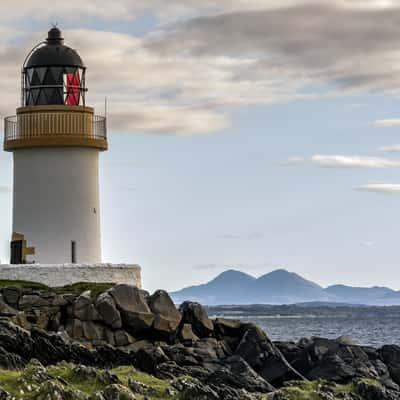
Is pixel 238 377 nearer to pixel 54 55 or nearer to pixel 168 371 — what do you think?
pixel 168 371

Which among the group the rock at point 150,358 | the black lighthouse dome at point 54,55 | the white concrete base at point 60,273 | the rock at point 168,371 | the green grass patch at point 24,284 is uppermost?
the black lighthouse dome at point 54,55

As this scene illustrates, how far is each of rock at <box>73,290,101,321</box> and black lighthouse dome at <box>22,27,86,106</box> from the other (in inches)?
401

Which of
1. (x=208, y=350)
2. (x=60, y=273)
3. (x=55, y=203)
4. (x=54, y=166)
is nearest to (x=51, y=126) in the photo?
(x=54, y=166)

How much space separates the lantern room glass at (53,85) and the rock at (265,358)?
1278cm

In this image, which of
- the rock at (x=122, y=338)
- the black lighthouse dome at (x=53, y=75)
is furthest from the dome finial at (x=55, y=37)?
the rock at (x=122, y=338)

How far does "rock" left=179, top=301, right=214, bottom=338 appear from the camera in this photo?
35.7m

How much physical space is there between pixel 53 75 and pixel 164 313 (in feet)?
38.6

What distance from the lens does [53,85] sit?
4284 cm

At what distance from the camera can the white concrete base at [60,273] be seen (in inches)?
1561

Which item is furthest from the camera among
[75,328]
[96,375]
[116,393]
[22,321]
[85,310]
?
[85,310]

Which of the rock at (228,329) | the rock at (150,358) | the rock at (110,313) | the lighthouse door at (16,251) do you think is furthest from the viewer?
the lighthouse door at (16,251)

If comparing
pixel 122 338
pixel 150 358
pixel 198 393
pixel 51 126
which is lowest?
pixel 198 393

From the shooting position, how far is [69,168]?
1667 inches

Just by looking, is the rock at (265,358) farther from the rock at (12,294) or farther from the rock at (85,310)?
the rock at (12,294)
